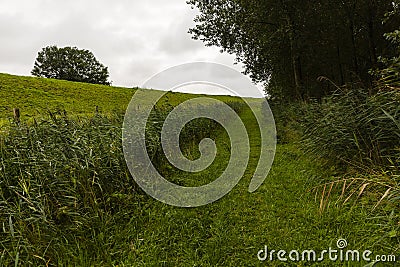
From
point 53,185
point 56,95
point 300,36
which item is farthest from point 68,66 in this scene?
point 53,185

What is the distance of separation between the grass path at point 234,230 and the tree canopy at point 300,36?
8.24 m

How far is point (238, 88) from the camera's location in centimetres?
496

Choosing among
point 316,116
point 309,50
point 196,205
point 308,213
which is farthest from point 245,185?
point 309,50

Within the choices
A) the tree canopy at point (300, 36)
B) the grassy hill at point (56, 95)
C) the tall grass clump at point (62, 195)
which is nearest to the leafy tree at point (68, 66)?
the grassy hill at point (56, 95)

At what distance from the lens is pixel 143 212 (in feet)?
13.0

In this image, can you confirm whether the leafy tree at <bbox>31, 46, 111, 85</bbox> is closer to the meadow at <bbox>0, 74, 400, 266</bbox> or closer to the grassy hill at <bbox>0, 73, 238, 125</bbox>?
the grassy hill at <bbox>0, 73, 238, 125</bbox>

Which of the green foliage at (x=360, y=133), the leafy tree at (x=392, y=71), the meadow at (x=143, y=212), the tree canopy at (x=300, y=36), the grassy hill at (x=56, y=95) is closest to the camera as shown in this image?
the meadow at (x=143, y=212)

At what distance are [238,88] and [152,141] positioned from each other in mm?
2002

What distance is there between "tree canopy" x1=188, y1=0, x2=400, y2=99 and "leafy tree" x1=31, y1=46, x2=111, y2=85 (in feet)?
141

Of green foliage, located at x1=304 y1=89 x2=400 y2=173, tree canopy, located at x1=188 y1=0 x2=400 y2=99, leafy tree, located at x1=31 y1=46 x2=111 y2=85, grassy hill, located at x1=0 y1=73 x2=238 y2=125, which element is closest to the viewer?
green foliage, located at x1=304 y1=89 x2=400 y2=173

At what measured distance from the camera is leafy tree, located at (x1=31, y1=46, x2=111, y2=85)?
179 feet

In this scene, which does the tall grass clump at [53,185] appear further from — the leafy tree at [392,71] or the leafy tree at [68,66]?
the leafy tree at [68,66]

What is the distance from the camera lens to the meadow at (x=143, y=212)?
2.89m

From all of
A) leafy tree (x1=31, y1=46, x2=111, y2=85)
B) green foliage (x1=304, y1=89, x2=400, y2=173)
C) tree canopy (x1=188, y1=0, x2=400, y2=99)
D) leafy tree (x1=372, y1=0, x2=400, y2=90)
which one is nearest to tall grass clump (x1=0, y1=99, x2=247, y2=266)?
green foliage (x1=304, y1=89, x2=400, y2=173)
